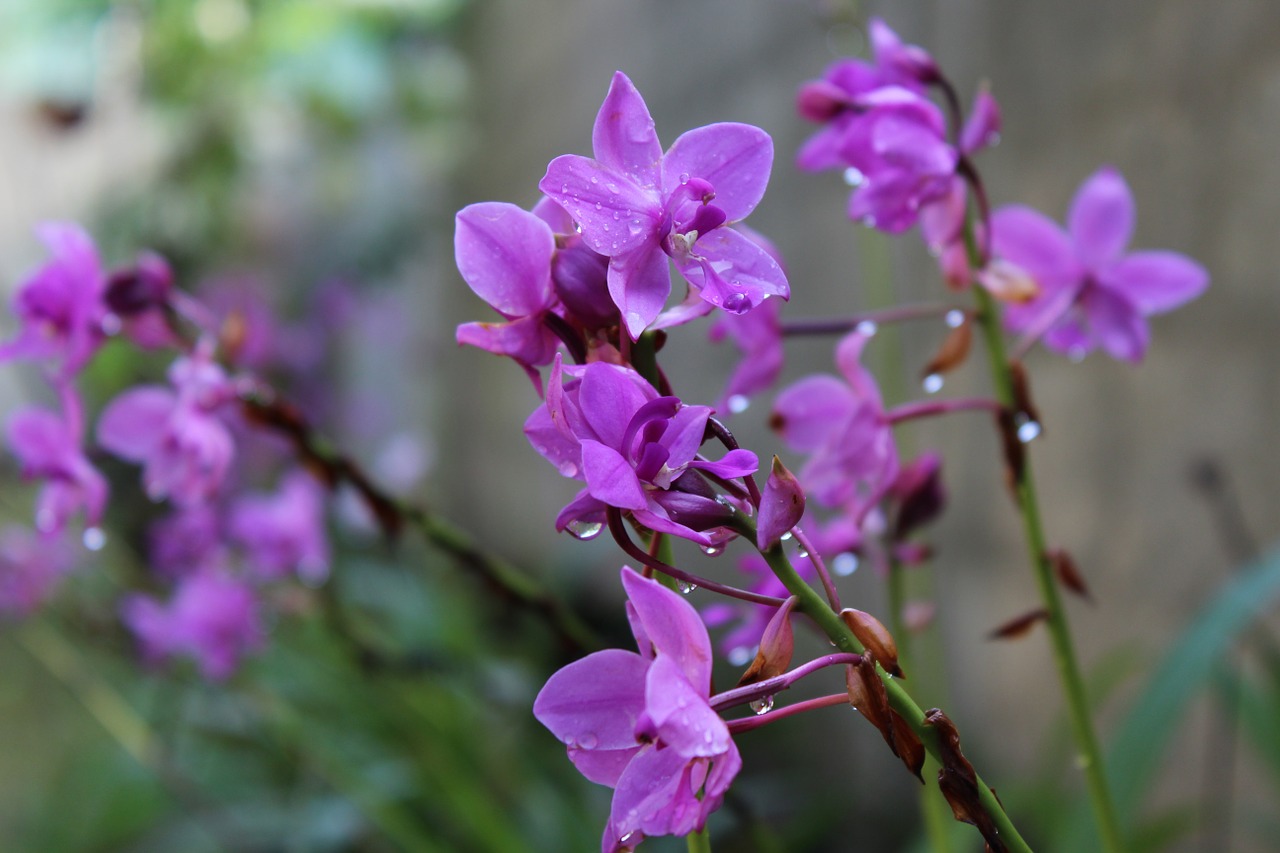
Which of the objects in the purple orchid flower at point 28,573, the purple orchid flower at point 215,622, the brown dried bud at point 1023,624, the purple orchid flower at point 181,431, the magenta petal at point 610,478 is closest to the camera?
the magenta petal at point 610,478

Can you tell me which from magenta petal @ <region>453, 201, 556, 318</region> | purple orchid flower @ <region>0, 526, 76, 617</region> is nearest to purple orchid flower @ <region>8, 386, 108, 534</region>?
magenta petal @ <region>453, 201, 556, 318</region>

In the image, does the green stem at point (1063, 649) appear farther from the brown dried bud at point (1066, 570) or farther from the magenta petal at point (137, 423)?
the magenta petal at point (137, 423)

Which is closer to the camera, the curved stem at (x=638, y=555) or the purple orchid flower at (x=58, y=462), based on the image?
the curved stem at (x=638, y=555)

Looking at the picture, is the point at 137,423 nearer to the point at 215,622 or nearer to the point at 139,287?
the point at 139,287

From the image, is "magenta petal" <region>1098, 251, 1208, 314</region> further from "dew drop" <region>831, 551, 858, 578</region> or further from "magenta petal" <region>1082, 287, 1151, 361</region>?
"dew drop" <region>831, 551, 858, 578</region>

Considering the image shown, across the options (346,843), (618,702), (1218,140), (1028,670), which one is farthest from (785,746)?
(618,702)

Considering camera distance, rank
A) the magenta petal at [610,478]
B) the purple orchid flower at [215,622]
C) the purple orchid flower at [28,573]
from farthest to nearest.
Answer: the purple orchid flower at [28,573] → the purple orchid flower at [215,622] → the magenta petal at [610,478]

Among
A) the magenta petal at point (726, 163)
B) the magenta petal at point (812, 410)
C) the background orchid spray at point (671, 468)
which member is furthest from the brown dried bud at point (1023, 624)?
the magenta petal at point (726, 163)
